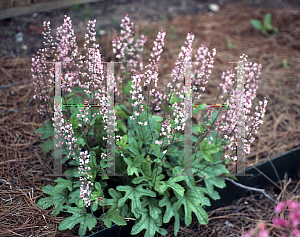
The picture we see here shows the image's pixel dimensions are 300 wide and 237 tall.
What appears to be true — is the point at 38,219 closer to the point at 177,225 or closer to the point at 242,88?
the point at 177,225

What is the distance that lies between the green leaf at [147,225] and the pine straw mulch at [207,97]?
13.0 inches

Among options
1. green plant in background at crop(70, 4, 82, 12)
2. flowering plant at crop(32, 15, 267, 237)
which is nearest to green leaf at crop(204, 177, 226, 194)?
flowering plant at crop(32, 15, 267, 237)

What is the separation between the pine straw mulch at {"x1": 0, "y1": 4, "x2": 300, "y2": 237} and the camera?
103 inches

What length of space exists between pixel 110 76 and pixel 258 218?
7.67 ft

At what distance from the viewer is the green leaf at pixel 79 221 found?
2.35 meters

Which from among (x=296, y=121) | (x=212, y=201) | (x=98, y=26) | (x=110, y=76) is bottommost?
(x=212, y=201)

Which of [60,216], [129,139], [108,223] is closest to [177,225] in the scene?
[108,223]

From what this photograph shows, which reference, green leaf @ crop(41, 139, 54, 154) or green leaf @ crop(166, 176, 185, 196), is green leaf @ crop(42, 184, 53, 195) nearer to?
green leaf @ crop(41, 139, 54, 154)

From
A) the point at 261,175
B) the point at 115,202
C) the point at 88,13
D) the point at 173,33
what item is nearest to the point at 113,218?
the point at 115,202

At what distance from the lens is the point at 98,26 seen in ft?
17.3

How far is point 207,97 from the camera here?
4.28 metres

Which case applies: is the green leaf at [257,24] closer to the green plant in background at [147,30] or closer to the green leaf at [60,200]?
the green plant in background at [147,30]

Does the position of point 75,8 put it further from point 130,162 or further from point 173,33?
point 130,162

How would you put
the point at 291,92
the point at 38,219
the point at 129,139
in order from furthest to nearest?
the point at 291,92 < the point at 129,139 < the point at 38,219
